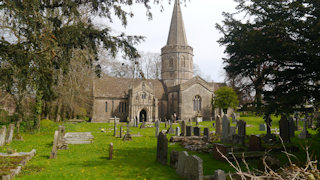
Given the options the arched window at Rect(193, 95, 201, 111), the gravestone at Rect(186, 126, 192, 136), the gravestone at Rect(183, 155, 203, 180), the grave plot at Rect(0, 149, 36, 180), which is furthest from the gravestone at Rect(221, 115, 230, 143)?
the arched window at Rect(193, 95, 201, 111)

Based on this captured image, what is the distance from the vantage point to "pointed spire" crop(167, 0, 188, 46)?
141 feet

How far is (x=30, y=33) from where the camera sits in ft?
19.8

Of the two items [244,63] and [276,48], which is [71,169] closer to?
[244,63]

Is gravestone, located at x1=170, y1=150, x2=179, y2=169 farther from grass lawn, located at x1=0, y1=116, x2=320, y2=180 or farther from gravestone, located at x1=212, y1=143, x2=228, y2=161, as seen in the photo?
gravestone, located at x1=212, y1=143, x2=228, y2=161

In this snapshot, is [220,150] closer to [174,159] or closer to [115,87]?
[174,159]

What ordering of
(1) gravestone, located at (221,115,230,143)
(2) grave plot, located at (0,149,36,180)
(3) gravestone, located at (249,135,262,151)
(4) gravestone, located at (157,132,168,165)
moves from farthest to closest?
(1) gravestone, located at (221,115,230,143) < (3) gravestone, located at (249,135,262,151) < (4) gravestone, located at (157,132,168,165) < (2) grave plot, located at (0,149,36,180)

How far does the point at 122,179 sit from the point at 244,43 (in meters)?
6.03

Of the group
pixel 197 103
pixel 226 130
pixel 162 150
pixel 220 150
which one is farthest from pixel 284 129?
pixel 197 103

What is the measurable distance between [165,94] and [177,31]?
1166 centimetres

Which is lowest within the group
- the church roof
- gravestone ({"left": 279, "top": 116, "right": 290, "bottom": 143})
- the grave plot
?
the grave plot

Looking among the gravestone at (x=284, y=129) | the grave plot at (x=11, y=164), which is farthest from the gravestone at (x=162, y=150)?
the gravestone at (x=284, y=129)

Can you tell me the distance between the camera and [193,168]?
606 cm

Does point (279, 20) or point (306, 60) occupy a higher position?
point (279, 20)

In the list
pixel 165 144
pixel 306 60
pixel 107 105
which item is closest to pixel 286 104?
pixel 306 60
